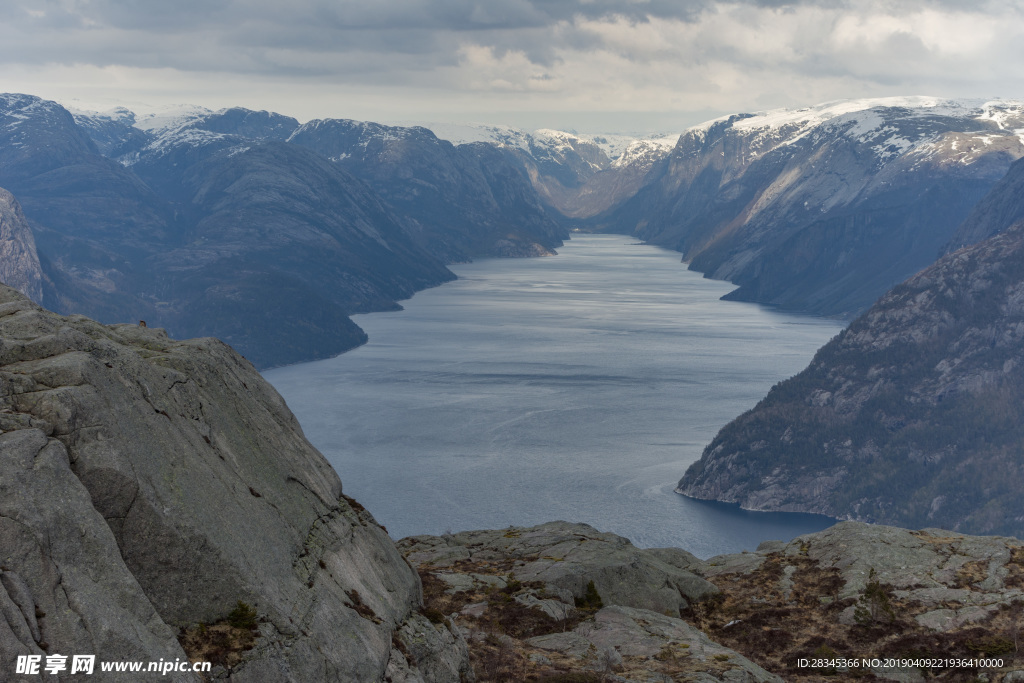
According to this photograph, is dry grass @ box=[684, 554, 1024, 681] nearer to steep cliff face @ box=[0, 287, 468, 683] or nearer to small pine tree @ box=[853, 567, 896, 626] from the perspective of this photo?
small pine tree @ box=[853, 567, 896, 626]

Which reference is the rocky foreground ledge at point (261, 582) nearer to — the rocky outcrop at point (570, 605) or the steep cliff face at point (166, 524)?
the steep cliff face at point (166, 524)

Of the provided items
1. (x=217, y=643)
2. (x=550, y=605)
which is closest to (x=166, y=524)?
(x=217, y=643)

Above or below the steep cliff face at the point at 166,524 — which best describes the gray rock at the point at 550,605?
below

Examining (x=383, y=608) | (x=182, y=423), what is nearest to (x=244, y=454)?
(x=182, y=423)

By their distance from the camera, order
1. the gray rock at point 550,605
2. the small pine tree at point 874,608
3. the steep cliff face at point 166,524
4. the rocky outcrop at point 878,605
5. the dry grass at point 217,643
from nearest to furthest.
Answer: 1. the steep cliff face at point 166,524
2. the dry grass at point 217,643
3. the rocky outcrop at point 878,605
4. the gray rock at point 550,605
5. the small pine tree at point 874,608

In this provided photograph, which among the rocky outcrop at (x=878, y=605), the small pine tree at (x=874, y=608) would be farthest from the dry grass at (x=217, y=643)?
the small pine tree at (x=874, y=608)

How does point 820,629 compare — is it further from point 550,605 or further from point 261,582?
point 261,582
